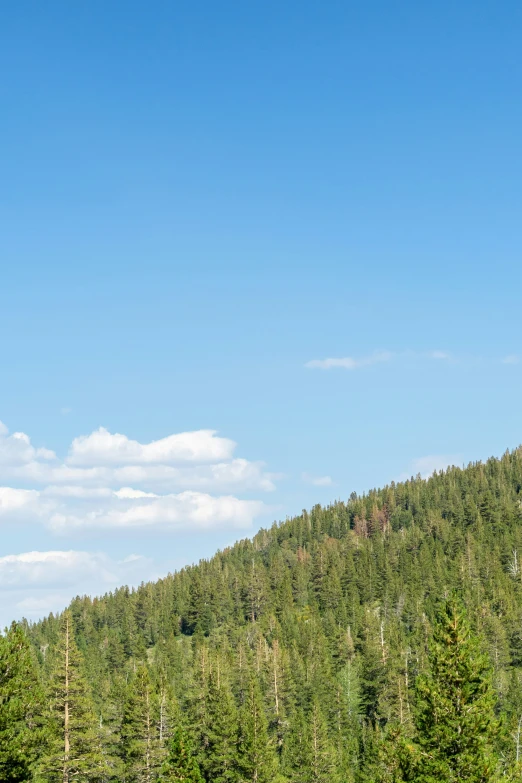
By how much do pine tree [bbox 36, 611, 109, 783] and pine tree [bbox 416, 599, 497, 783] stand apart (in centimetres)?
2162

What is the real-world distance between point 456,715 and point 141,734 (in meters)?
35.3

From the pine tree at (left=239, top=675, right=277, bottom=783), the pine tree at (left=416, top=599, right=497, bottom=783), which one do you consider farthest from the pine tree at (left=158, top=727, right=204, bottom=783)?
the pine tree at (left=416, top=599, right=497, bottom=783)

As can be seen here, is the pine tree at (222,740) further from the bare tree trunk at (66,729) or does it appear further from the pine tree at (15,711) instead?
the pine tree at (15,711)

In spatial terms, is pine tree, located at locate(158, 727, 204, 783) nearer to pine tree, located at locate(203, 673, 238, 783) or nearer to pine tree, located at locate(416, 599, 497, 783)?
A: pine tree, located at locate(416, 599, 497, 783)

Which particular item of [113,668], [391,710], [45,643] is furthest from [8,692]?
[45,643]

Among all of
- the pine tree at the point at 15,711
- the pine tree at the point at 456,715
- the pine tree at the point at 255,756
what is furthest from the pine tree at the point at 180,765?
the pine tree at the point at 456,715

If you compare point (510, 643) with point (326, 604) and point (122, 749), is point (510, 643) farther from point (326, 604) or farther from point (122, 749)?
point (122, 749)

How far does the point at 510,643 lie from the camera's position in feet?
389

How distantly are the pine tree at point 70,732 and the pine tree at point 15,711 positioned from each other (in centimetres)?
1048

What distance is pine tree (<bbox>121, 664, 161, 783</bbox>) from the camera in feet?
185

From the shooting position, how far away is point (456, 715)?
29.6 m

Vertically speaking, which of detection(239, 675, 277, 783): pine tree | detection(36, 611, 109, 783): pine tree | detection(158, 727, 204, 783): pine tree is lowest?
detection(239, 675, 277, 783): pine tree

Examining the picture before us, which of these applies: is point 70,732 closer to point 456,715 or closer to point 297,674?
point 456,715

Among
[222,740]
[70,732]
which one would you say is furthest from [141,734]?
[70,732]
